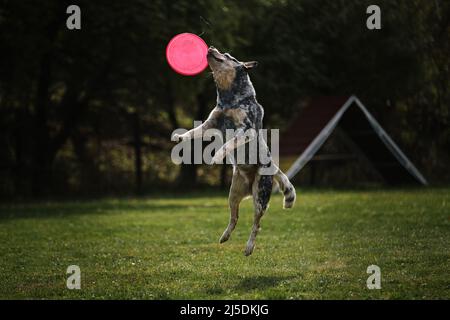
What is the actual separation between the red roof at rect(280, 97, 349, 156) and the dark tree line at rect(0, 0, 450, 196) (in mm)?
2453

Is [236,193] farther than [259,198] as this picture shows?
Yes

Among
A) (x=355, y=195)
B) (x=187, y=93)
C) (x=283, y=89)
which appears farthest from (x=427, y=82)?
(x=187, y=93)

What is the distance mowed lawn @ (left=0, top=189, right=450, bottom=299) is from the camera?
588 centimetres

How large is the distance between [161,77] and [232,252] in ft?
37.4

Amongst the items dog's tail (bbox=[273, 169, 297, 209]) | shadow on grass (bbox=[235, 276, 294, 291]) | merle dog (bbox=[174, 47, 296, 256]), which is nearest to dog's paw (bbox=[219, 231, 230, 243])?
merle dog (bbox=[174, 47, 296, 256])

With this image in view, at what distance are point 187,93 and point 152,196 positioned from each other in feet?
11.9

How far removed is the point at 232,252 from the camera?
806 cm

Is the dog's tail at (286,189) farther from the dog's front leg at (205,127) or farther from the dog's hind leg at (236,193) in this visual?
the dog's front leg at (205,127)

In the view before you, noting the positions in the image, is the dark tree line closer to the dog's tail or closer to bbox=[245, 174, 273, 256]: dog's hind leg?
the dog's tail

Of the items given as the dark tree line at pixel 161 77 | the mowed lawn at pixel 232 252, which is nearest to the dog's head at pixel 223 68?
the mowed lawn at pixel 232 252

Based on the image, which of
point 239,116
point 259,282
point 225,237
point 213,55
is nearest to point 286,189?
point 225,237

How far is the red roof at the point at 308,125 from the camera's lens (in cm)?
1734

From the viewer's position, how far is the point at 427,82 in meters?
17.7

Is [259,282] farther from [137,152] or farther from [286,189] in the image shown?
[137,152]
